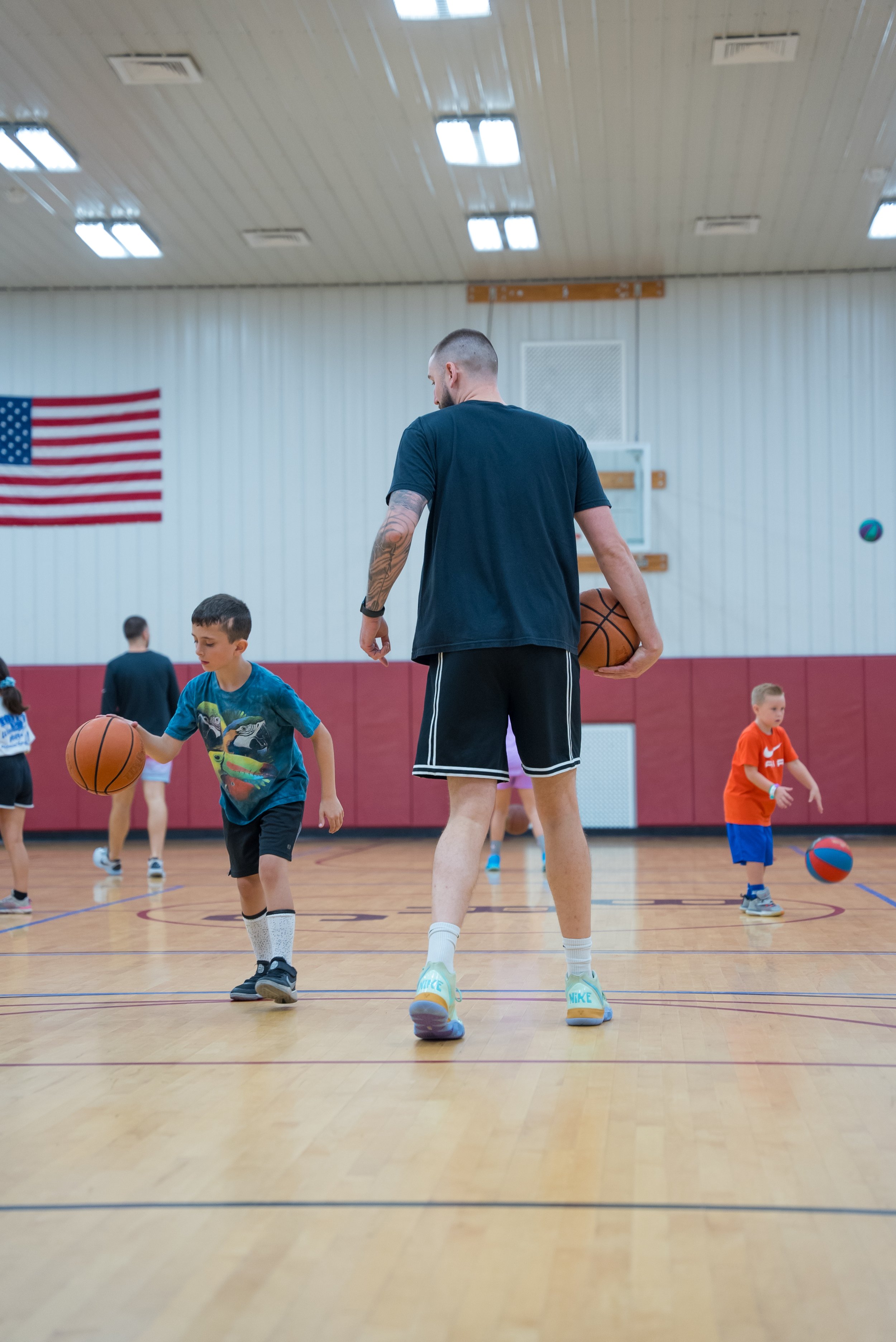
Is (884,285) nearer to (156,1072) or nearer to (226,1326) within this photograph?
(156,1072)

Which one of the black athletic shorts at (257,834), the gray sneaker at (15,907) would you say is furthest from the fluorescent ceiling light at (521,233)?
the black athletic shorts at (257,834)

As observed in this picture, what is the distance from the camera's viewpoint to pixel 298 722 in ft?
11.6

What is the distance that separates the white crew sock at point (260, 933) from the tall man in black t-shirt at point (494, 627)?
0.84m

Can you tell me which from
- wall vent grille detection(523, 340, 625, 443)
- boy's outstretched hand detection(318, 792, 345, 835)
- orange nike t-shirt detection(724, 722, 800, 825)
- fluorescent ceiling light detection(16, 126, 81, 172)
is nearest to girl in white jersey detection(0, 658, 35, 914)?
boy's outstretched hand detection(318, 792, 345, 835)

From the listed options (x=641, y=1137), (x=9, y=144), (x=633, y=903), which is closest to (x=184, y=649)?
(x=9, y=144)

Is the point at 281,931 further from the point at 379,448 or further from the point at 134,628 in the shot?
the point at 379,448

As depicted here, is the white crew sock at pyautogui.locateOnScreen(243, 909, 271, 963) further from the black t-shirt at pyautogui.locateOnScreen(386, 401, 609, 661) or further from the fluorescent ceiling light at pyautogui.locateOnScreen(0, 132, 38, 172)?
the fluorescent ceiling light at pyautogui.locateOnScreen(0, 132, 38, 172)

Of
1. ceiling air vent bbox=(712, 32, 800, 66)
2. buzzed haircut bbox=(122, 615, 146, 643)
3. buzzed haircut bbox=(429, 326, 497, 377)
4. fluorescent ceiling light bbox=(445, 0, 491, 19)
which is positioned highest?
fluorescent ceiling light bbox=(445, 0, 491, 19)

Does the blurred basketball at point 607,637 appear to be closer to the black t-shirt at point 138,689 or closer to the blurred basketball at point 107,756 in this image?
the blurred basketball at point 107,756

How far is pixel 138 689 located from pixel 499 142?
15.6ft

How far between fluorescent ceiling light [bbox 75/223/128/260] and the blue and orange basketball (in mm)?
8028

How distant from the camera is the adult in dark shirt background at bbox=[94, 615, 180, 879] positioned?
781cm

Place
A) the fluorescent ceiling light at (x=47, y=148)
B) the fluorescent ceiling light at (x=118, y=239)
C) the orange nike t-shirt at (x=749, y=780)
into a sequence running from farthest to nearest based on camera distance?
the fluorescent ceiling light at (x=118, y=239) → the fluorescent ceiling light at (x=47, y=148) → the orange nike t-shirt at (x=749, y=780)

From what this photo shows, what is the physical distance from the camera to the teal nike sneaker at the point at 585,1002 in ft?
9.99
